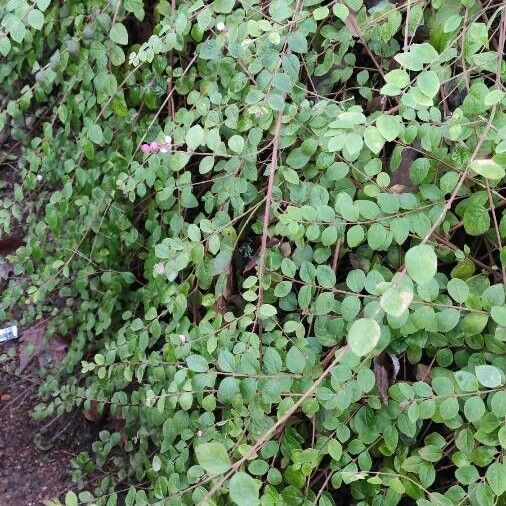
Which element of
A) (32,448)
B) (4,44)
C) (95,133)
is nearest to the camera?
(4,44)

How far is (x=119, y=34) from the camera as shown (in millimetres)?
1484

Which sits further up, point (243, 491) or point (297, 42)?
point (297, 42)

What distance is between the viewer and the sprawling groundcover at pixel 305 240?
0.96 meters

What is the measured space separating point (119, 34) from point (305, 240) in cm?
66

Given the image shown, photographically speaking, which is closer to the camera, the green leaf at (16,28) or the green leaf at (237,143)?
the green leaf at (237,143)

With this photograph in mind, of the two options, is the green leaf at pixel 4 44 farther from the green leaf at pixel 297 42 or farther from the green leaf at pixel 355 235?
the green leaf at pixel 355 235

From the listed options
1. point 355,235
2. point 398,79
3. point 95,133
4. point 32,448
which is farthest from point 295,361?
point 32,448

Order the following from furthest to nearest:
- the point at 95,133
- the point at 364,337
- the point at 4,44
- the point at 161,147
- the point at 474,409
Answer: the point at 95,133 → the point at 4,44 → the point at 161,147 → the point at 474,409 → the point at 364,337

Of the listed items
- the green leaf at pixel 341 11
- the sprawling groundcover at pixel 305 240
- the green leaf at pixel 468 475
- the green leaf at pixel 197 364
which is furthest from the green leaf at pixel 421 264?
the green leaf at pixel 341 11

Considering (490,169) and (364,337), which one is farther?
(490,169)

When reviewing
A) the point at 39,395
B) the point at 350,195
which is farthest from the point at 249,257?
the point at 39,395

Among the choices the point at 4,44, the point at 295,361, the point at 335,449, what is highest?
the point at 4,44

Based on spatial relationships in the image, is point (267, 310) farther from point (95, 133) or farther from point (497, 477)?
point (95, 133)

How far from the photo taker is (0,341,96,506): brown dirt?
180 cm
